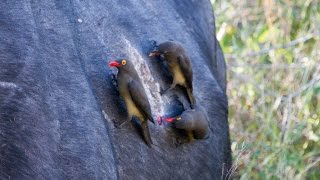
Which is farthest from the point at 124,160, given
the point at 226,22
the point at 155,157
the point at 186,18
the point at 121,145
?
the point at 226,22

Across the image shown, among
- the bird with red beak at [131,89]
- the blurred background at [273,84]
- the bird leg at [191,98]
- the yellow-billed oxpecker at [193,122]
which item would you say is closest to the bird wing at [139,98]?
the bird with red beak at [131,89]

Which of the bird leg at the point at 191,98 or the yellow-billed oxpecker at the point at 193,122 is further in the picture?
the bird leg at the point at 191,98

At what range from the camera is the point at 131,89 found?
2.77 m

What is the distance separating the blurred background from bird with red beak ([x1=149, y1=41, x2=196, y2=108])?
0.88 metres

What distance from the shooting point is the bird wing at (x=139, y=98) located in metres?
2.77

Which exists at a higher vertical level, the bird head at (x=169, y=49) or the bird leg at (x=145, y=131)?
the bird head at (x=169, y=49)

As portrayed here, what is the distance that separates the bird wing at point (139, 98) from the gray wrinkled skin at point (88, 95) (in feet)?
0.23

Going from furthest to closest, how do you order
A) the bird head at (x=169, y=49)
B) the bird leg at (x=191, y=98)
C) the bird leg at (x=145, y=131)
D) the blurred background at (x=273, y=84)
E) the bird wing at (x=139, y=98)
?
the blurred background at (x=273, y=84), the bird leg at (x=191, y=98), the bird head at (x=169, y=49), the bird leg at (x=145, y=131), the bird wing at (x=139, y=98)

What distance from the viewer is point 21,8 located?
2.56 metres

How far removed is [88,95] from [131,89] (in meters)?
0.19

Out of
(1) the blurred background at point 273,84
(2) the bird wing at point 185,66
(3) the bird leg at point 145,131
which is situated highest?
(2) the bird wing at point 185,66

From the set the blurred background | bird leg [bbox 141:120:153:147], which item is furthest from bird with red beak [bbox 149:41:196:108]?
the blurred background

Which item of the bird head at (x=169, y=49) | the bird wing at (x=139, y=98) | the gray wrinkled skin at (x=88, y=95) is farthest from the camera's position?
the bird head at (x=169, y=49)

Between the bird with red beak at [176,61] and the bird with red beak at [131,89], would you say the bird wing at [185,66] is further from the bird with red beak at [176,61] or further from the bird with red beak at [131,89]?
the bird with red beak at [131,89]
